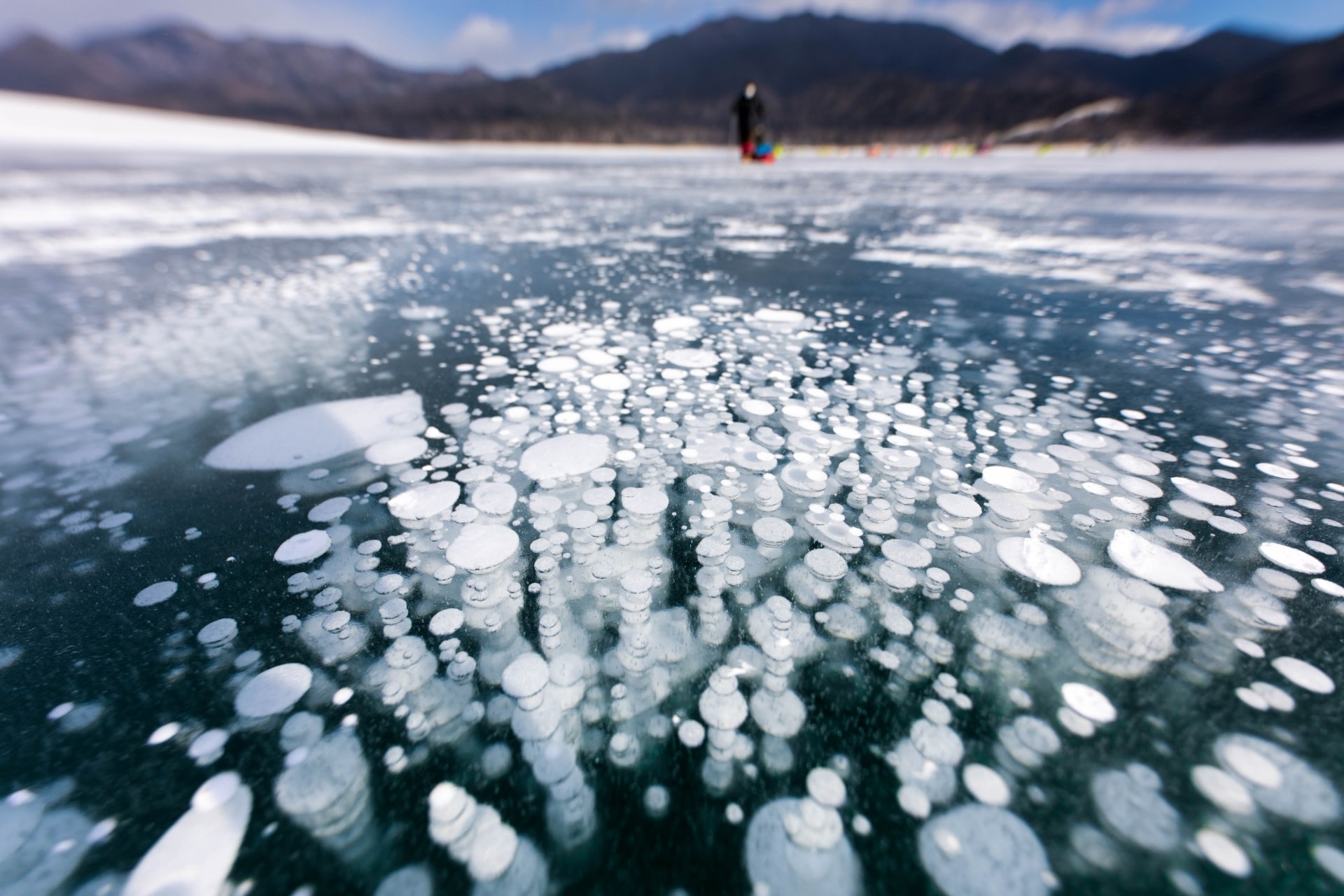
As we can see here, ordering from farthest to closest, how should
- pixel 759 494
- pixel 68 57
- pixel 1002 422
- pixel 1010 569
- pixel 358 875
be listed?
1. pixel 68 57
2. pixel 1002 422
3. pixel 759 494
4. pixel 1010 569
5. pixel 358 875

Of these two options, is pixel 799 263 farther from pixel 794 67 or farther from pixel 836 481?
pixel 794 67

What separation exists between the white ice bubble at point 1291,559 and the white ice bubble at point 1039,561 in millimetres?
373

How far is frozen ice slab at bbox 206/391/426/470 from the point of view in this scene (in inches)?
54.9

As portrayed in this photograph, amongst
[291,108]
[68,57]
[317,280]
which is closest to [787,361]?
[317,280]

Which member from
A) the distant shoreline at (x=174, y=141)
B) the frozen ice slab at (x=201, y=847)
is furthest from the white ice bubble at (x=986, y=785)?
the distant shoreline at (x=174, y=141)

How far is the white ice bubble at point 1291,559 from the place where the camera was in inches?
39.1

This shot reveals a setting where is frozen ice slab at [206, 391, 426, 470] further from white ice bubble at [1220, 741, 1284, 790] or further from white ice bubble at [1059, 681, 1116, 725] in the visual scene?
white ice bubble at [1220, 741, 1284, 790]

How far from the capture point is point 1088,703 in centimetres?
77

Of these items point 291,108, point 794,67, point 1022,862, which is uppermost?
point 794,67

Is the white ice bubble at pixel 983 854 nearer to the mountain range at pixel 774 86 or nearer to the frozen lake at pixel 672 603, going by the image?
the frozen lake at pixel 672 603

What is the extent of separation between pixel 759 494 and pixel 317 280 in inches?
119

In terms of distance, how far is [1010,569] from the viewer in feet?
3.32

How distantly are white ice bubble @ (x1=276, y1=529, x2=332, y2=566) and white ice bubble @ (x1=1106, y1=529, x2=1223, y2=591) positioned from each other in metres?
1.54

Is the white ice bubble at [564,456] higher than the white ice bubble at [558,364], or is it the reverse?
the white ice bubble at [558,364]
